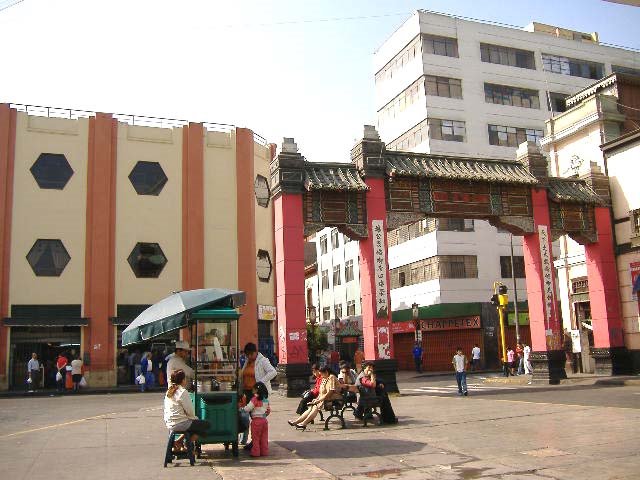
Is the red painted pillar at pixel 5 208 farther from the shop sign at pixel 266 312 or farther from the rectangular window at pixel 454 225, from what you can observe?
the rectangular window at pixel 454 225

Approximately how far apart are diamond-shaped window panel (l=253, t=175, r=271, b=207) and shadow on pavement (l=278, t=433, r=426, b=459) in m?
23.8

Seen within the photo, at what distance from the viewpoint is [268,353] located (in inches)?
1287

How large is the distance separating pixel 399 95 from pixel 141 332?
120 feet

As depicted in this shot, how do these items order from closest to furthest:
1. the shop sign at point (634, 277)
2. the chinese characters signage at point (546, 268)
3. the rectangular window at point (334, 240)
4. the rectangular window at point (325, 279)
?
the chinese characters signage at point (546, 268) → the shop sign at point (634, 277) → the rectangular window at point (334, 240) → the rectangular window at point (325, 279)

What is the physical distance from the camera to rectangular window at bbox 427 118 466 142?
40500mm

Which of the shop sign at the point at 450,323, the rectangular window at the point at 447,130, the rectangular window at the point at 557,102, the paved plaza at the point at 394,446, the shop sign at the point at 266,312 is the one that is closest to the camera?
the paved plaza at the point at 394,446

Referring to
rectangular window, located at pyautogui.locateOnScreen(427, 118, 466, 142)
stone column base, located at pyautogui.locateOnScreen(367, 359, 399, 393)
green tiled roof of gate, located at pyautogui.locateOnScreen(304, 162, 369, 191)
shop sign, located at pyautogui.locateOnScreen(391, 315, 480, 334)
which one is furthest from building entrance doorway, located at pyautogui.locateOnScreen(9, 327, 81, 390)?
rectangular window, located at pyautogui.locateOnScreen(427, 118, 466, 142)

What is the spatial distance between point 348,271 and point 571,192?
30.0m

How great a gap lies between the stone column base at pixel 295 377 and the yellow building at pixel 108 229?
41.5 feet

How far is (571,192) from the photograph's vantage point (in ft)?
76.9

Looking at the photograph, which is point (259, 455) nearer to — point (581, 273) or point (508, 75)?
point (581, 273)

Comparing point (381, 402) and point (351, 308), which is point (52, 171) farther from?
point (351, 308)

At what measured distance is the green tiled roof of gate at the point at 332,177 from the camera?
64.4 feet

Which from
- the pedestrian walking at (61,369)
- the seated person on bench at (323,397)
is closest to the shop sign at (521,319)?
the pedestrian walking at (61,369)
